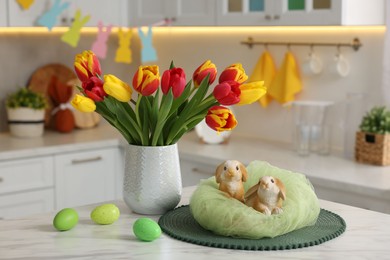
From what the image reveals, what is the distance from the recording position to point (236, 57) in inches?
176

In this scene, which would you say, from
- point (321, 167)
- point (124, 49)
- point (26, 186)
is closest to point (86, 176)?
point (26, 186)

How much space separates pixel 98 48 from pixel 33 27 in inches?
18.4

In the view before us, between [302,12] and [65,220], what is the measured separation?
6.47ft

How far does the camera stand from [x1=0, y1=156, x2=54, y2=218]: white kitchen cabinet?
3902 mm

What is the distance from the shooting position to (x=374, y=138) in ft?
11.7

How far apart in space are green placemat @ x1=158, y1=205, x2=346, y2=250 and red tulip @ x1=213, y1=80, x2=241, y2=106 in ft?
1.23

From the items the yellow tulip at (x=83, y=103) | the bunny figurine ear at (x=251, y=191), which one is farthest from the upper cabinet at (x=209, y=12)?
the yellow tulip at (x=83, y=103)

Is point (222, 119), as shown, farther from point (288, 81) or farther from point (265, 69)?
point (265, 69)

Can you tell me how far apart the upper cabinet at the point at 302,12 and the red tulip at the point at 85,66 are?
5.51ft

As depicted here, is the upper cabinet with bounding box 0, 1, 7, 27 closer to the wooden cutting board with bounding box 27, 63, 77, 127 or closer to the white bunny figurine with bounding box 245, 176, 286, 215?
→ the wooden cutting board with bounding box 27, 63, 77, 127

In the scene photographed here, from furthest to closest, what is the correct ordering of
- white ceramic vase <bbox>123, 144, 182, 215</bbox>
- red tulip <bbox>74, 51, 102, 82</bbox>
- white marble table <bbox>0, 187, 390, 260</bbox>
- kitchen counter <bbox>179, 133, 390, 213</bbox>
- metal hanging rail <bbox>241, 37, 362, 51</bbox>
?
metal hanging rail <bbox>241, 37, 362, 51</bbox>, kitchen counter <bbox>179, 133, 390, 213</bbox>, white ceramic vase <bbox>123, 144, 182, 215</bbox>, red tulip <bbox>74, 51, 102, 82</bbox>, white marble table <bbox>0, 187, 390, 260</bbox>

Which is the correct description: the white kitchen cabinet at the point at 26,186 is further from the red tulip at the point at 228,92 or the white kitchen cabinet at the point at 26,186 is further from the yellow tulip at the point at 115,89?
the red tulip at the point at 228,92

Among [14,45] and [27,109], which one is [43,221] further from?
[14,45]

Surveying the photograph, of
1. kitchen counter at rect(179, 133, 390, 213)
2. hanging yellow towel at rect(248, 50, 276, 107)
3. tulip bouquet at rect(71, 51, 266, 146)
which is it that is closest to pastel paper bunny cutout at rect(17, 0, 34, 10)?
kitchen counter at rect(179, 133, 390, 213)
